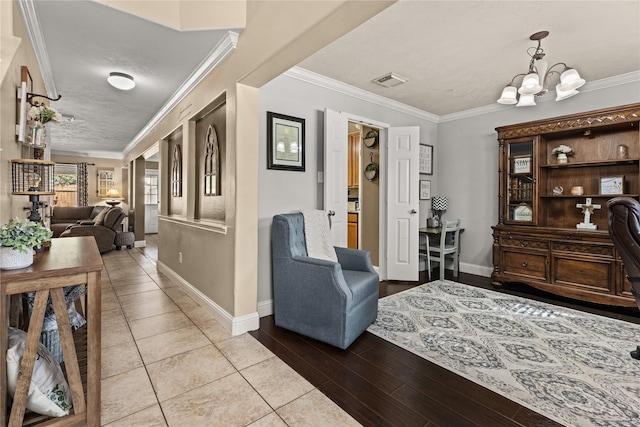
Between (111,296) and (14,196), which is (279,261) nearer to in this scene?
(14,196)

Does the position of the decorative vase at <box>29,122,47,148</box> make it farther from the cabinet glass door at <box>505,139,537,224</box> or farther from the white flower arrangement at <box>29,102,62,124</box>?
the cabinet glass door at <box>505,139,537,224</box>

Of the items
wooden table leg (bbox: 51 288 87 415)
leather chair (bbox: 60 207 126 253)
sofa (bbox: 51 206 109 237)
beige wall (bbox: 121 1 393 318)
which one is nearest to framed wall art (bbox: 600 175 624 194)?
beige wall (bbox: 121 1 393 318)

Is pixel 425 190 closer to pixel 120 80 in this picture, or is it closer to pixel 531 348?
pixel 531 348

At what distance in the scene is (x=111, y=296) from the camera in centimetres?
341

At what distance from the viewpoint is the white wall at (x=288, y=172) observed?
287cm

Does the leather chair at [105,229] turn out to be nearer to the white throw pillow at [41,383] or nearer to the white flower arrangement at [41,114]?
the white flower arrangement at [41,114]

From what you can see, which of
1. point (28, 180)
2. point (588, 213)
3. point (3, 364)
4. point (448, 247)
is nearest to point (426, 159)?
point (448, 247)

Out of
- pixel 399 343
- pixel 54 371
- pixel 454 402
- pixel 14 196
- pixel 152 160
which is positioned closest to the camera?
→ pixel 54 371

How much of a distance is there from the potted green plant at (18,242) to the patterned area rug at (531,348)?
2.21 metres

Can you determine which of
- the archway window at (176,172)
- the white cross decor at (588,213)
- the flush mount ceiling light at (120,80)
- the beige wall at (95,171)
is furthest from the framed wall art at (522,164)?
the beige wall at (95,171)

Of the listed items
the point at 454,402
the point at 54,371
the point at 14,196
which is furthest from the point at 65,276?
the point at 454,402

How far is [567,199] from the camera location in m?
3.69

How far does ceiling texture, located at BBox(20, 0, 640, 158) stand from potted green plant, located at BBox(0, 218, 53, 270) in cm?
147

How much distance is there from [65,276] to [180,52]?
1976 millimetres
